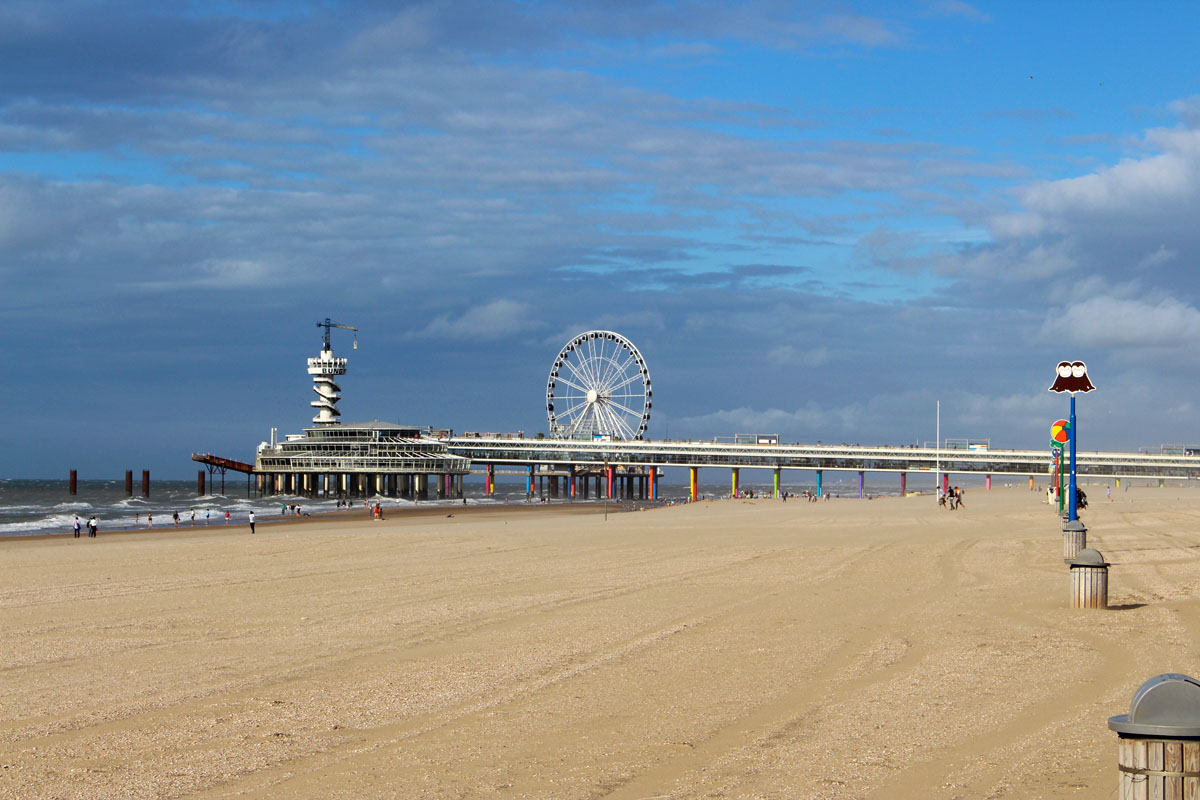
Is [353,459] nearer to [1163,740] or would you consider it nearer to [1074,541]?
[1074,541]

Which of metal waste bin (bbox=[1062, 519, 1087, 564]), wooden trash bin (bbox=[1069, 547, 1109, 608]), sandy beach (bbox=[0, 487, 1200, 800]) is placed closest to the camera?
sandy beach (bbox=[0, 487, 1200, 800])

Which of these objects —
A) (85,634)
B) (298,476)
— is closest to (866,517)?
(85,634)

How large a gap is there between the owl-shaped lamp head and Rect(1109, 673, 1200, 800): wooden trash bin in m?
18.1

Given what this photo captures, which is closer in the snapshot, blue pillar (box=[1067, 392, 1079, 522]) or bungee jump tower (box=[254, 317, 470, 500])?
blue pillar (box=[1067, 392, 1079, 522])

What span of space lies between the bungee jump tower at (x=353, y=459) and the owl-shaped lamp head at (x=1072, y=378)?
90346 millimetres

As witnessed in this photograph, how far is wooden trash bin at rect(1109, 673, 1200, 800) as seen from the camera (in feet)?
12.8

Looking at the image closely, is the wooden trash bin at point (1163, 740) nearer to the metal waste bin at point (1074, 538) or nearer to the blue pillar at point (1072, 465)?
the metal waste bin at point (1074, 538)

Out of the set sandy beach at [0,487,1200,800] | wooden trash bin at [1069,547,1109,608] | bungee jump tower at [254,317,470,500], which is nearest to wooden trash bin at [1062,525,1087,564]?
sandy beach at [0,487,1200,800]

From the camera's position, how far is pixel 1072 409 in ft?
69.9

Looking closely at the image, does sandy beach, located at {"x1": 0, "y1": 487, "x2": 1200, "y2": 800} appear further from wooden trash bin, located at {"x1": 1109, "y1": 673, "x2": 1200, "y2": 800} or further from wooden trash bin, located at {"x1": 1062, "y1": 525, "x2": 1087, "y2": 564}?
wooden trash bin, located at {"x1": 1109, "y1": 673, "x2": 1200, "y2": 800}

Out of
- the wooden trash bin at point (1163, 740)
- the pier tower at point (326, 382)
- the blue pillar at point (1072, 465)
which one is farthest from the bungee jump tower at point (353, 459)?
the wooden trash bin at point (1163, 740)

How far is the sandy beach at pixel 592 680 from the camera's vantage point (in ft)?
22.4

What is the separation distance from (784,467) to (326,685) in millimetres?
104158

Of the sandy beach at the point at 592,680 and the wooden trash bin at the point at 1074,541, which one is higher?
the wooden trash bin at the point at 1074,541
